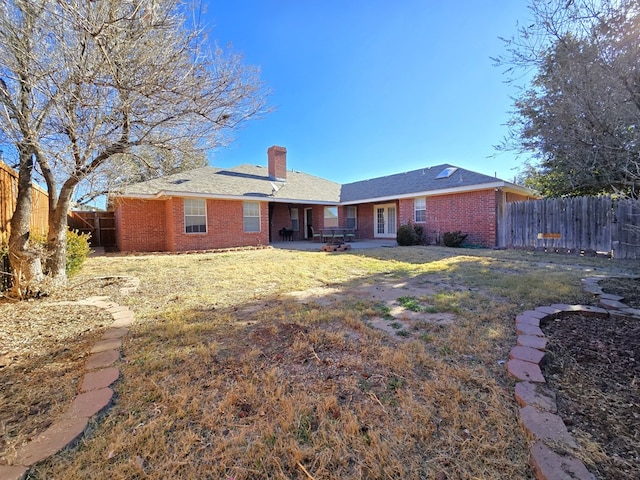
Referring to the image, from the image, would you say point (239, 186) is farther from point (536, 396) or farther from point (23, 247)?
point (536, 396)

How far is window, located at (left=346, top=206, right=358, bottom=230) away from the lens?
20.2 metres

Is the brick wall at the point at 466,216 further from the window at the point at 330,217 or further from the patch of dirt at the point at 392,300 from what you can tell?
the patch of dirt at the point at 392,300

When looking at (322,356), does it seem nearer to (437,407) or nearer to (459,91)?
(437,407)

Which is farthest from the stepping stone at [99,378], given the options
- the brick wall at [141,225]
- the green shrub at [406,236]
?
the green shrub at [406,236]

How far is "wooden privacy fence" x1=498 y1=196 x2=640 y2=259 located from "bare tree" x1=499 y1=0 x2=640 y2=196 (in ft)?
22.5

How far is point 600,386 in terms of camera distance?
7.01ft

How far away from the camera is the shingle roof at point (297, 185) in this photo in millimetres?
12559

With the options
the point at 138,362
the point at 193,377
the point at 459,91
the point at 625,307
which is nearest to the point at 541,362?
the point at 625,307

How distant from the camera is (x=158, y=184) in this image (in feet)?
41.6

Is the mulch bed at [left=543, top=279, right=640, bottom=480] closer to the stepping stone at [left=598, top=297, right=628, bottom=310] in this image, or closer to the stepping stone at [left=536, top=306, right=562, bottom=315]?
the stepping stone at [left=536, top=306, right=562, bottom=315]

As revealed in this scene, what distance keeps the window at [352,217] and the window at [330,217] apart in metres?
0.98

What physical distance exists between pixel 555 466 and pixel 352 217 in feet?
62.8

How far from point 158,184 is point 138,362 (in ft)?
38.9

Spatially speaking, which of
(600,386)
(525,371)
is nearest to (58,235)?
(525,371)
